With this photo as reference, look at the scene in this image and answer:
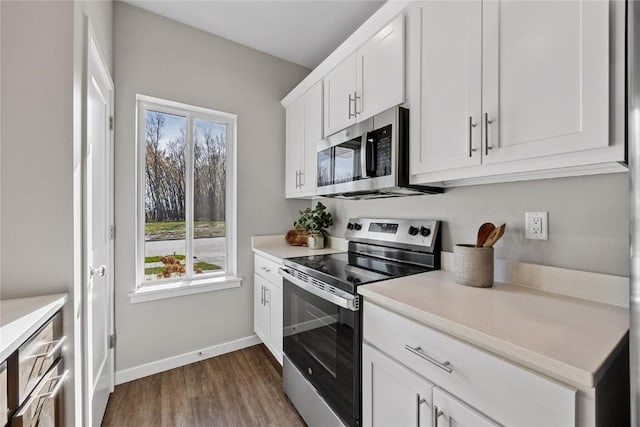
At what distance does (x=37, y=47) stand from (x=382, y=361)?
186cm

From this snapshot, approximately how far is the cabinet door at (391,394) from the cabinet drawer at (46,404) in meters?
1.16

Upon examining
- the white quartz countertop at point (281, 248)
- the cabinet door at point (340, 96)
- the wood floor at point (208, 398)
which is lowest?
the wood floor at point (208, 398)

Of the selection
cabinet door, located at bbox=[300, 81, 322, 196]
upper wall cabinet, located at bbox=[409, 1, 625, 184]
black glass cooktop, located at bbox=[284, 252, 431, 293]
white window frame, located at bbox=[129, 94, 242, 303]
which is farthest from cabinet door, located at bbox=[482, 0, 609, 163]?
white window frame, located at bbox=[129, 94, 242, 303]

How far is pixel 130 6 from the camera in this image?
2.07m

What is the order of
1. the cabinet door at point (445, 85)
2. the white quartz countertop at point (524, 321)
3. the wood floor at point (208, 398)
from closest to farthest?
the white quartz countertop at point (524, 321)
the cabinet door at point (445, 85)
the wood floor at point (208, 398)

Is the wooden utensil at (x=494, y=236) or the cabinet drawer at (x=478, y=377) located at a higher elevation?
the wooden utensil at (x=494, y=236)

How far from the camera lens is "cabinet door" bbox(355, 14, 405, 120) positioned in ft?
4.82

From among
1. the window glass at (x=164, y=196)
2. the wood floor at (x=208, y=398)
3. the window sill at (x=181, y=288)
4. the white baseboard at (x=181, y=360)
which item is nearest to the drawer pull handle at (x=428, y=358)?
the wood floor at (x=208, y=398)

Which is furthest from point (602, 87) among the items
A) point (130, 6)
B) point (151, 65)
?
point (130, 6)

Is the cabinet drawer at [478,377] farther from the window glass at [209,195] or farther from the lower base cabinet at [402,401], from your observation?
the window glass at [209,195]

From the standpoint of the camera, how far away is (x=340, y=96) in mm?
1911

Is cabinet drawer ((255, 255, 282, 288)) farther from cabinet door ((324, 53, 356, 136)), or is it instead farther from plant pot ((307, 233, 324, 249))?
cabinet door ((324, 53, 356, 136))

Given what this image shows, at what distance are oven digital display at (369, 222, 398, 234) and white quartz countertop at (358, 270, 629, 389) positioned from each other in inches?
24.1

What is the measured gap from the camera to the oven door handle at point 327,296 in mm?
1255
